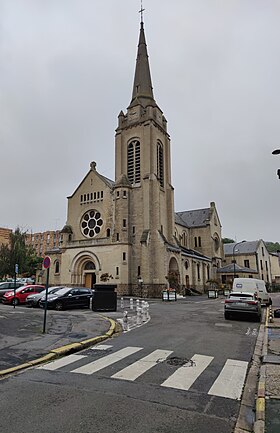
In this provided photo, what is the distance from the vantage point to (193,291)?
4581 cm

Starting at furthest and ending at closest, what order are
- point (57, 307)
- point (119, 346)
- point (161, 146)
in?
point (161, 146), point (57, 307), point (119, 346)

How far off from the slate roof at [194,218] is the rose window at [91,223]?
21.5m

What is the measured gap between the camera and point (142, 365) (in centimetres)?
719

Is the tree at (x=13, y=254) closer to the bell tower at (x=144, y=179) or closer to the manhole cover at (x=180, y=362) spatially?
the bell tower at (x=144, y=179)

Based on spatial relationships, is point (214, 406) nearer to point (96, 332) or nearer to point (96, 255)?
point (96, 332)

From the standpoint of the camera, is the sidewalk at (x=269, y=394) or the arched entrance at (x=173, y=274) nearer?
the sidewalk at (x=269, y=394)

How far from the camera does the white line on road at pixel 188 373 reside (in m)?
5.91

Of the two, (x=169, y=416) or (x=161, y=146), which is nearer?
(x=169, y=416)

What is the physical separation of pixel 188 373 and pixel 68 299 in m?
16.0

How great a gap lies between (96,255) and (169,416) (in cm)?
3446

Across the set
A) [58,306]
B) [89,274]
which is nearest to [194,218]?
[89,274]

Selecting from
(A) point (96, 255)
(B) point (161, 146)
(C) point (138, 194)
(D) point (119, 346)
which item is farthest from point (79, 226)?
(D) point (119, 346)

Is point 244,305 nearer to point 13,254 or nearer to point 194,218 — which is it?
point 13,254

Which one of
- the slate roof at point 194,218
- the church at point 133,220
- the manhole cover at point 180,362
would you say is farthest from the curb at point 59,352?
the slate roof at point 194,218
